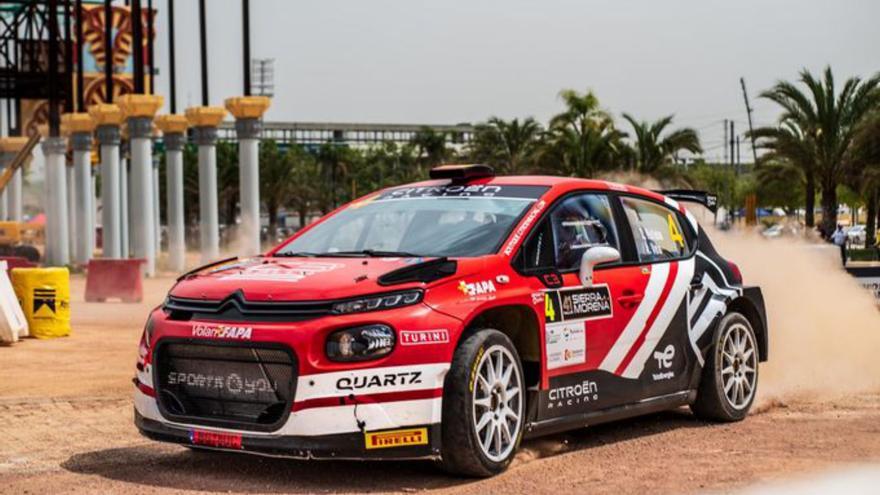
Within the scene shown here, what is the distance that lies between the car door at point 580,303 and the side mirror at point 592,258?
0.05 meters

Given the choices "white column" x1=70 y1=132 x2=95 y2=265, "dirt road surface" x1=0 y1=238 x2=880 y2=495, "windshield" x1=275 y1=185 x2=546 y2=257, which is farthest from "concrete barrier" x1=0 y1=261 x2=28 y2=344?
"white column" x1=70 y1=132 x2=95 y2=265

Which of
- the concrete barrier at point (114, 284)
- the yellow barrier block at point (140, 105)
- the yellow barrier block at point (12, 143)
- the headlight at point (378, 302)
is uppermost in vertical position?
the yellow barrier block at point (140, 105)

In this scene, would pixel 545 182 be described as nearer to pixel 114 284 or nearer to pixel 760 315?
pixel 760 315

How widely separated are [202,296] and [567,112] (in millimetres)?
44479

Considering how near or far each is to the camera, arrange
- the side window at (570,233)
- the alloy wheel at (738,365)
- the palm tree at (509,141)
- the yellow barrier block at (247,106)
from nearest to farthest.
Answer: the side window at (570,233) < the alloy wheel at (738,365) < the yellow barrier block at (247,106) < the palm tree at (509,141)

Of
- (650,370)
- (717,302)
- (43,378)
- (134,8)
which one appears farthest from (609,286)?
(134,8)

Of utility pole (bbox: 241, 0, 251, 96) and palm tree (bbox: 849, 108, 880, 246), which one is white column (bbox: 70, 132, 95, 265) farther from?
palm tree (bbox: 849, 108, 880, 246)

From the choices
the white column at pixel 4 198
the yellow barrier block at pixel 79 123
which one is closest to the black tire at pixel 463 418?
the yellow barrier block at pixel 79 123

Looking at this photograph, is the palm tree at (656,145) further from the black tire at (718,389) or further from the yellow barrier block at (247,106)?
the black tire at (718,389)

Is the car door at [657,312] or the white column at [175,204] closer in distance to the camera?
the car door at [657,312]

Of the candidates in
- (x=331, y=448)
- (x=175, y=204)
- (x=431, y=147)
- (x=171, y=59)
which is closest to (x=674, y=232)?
(x=331, y=448)

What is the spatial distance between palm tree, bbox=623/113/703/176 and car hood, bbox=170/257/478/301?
42.9m

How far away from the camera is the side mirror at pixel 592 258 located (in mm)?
7801

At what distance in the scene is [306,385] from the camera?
6.58 metres
